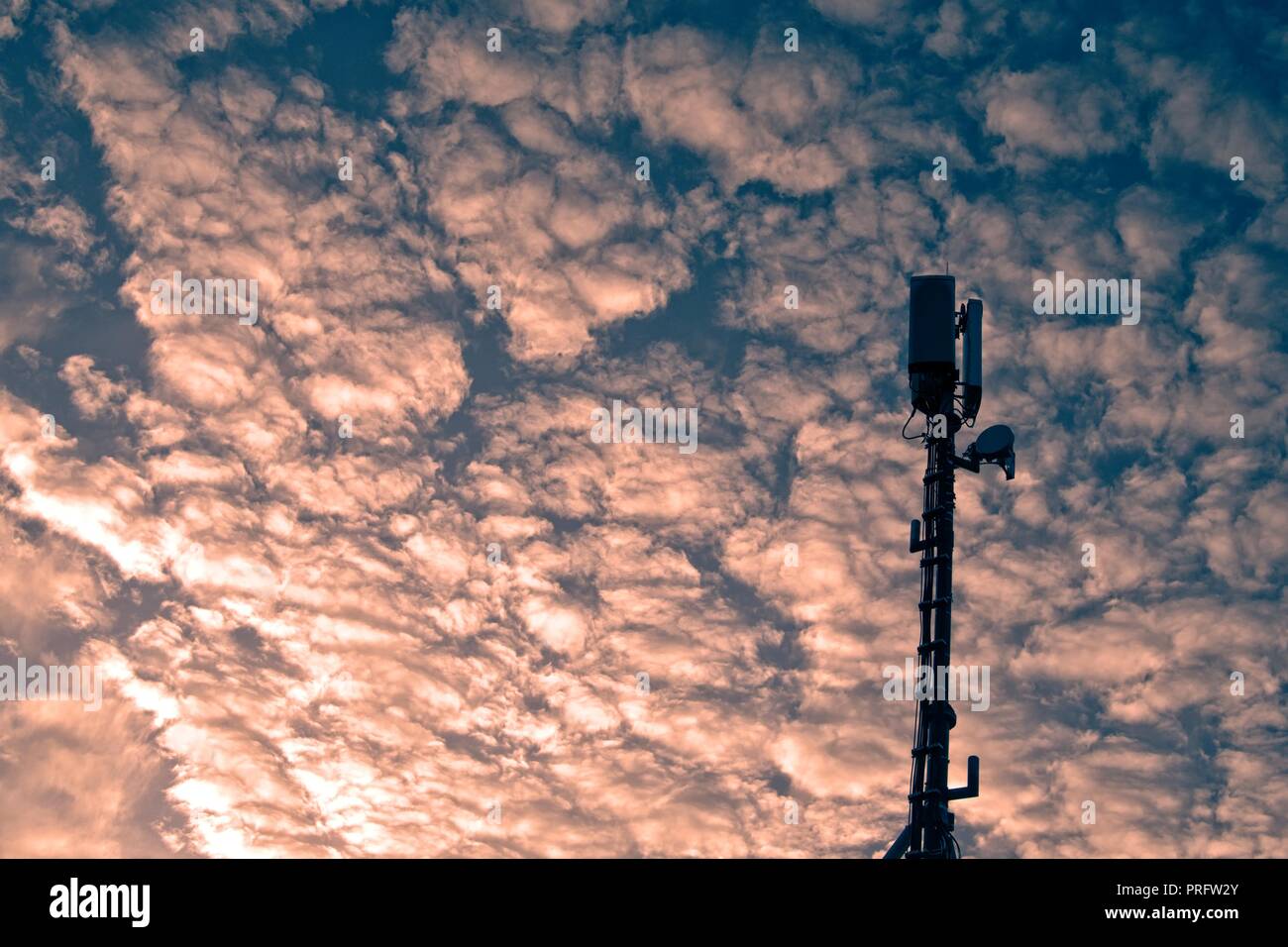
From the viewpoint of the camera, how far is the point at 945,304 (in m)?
30.1

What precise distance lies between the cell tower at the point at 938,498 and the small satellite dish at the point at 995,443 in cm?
2

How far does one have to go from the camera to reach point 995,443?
30.2 metres

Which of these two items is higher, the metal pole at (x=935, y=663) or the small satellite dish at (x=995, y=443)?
the small satellite dish at (x=995, y=443)

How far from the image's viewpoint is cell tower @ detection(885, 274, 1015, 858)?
87.4ft

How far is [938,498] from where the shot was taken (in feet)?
95.3

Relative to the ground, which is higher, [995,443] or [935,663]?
[995,443]

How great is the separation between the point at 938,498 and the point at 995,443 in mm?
2372

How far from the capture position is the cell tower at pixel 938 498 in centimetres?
2664

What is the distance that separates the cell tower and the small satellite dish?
0.08 ft
